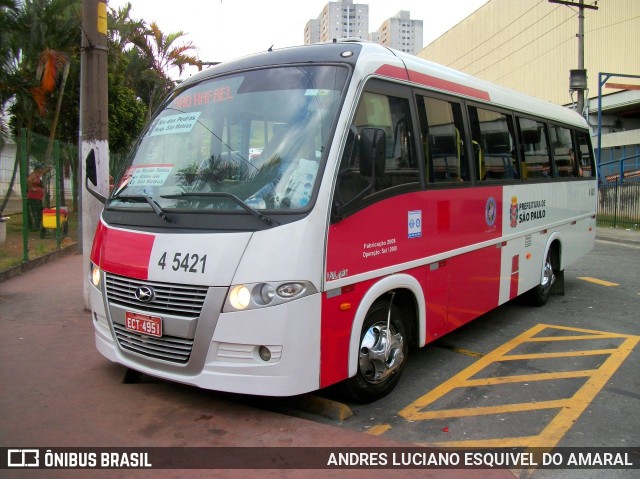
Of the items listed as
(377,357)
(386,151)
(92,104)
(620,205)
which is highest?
(92,104)

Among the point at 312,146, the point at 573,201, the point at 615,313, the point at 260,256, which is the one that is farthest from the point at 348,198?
the point at 573,201

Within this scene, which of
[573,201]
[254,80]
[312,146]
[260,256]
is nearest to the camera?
[260,256]

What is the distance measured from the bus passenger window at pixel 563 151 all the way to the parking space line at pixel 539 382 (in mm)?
2565

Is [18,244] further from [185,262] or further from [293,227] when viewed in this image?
[293,227]

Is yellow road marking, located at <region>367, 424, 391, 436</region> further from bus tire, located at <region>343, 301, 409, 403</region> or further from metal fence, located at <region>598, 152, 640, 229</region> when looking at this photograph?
metal fence, located at <region>598, 152, 640, 229</region>

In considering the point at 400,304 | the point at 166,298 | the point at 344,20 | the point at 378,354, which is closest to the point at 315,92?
the point at 166,298

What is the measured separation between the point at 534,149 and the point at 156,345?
5605 mm

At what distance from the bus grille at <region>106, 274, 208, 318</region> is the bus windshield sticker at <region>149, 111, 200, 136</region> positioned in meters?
1.33

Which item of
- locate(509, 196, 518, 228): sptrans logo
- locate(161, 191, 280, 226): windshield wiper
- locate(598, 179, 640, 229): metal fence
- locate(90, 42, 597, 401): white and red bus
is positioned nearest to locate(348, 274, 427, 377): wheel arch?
locate(90, 42, 597, 401): white and red bus

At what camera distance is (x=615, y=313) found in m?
7.64

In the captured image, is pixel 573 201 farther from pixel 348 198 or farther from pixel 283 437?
pixel 283 437

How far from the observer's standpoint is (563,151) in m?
8.31

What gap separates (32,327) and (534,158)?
6554 millimetres

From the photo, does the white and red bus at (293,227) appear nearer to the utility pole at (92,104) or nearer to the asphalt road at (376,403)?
the asphalt road at (376,403)
